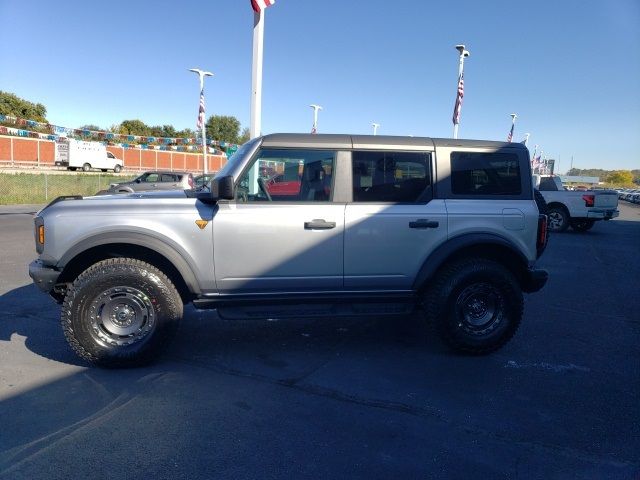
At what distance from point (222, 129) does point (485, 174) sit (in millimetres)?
83448

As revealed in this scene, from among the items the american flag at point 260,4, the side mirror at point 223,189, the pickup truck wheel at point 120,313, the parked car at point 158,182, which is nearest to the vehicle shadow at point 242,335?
the pickup truck wheel at point 120,313

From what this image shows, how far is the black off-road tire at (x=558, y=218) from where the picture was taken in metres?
15.8

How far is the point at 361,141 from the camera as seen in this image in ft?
15.0

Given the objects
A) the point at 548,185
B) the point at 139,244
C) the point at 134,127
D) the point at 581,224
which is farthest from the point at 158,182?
the point at 134,127

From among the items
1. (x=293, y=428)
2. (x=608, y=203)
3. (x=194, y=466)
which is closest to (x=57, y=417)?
(x=194, y=466)

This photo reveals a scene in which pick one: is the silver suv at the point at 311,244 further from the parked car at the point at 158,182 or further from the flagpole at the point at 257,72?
the parked car at the point at 158,182

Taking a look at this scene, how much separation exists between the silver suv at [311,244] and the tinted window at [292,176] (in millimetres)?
13

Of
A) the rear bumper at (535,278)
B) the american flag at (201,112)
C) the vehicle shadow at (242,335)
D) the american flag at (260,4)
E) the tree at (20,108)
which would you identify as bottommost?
the vehicle shadow at (242,335)

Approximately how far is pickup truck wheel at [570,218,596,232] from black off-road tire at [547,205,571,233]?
14.4 inches

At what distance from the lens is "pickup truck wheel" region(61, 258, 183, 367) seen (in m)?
4.10

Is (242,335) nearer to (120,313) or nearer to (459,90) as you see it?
(120,313)

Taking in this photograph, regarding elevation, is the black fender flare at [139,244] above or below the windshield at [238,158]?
below

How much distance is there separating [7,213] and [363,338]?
16797mm

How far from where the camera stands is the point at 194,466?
2.85 metres
